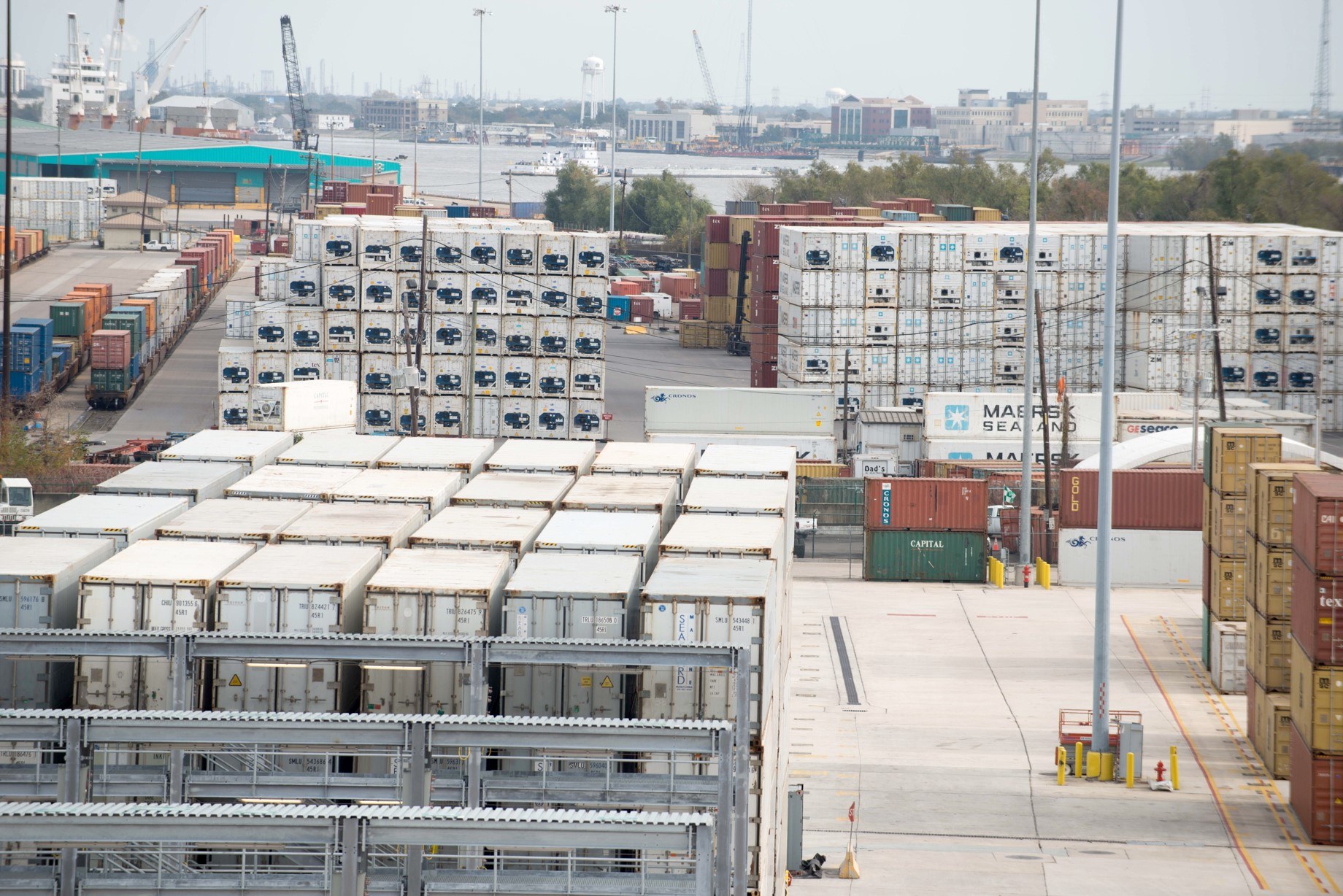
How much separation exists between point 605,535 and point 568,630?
3580mm

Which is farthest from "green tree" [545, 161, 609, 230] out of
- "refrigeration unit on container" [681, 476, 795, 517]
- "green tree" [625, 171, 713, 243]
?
"refrigeration unit on container" [681, 476, 795, 517]

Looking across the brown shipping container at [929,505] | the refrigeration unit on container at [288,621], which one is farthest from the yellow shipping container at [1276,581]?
the refrigeration unit on container at [288,621]

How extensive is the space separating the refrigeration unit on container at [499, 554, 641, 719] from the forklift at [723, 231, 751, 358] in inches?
3084

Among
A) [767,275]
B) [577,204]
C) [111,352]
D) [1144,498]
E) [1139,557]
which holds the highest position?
[577,204]

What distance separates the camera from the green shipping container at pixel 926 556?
48969 mm

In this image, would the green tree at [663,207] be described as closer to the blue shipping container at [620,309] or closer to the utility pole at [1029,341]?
the blue shipping container at [620,309]

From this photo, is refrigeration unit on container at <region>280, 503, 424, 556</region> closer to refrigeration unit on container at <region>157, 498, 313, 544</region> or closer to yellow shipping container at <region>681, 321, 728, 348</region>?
refrigeration unit on container at <region>157, 498, 313, 544</region>

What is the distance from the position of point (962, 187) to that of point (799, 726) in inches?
4542

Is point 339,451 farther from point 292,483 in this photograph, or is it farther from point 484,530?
point 484,530

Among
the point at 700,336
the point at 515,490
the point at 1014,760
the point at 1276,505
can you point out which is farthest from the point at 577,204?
the point at 515,490

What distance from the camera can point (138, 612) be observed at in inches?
786

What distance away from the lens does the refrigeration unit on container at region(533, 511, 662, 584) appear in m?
22.8

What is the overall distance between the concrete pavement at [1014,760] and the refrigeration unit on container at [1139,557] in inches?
66.3

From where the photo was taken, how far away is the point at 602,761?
60.8 ft
